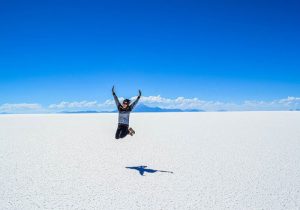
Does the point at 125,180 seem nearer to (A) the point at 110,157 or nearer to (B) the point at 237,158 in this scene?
(A) the point at 110,157

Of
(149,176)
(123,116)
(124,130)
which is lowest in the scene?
(149,176)

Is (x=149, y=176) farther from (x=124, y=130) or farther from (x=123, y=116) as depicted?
(x=123, y=116)

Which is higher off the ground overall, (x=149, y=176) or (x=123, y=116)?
(x=123, y=116)

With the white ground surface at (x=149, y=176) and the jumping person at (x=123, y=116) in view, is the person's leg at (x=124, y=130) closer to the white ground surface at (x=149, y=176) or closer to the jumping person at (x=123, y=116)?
the jumping person at (x=123, y=116)

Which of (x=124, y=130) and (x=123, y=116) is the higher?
(x=123, y=116)

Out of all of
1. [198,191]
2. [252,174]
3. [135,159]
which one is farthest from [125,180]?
[252,174]

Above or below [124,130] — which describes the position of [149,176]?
below

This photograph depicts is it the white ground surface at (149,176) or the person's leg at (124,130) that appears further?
the person's leg at (124,130)

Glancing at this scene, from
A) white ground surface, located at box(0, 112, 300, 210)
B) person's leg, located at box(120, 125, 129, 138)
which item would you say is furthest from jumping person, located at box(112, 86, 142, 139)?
white ground surface, located at box(0, 112, 300, 210)

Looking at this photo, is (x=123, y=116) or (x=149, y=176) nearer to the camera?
(x=123, y=116)

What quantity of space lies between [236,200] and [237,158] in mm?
5259

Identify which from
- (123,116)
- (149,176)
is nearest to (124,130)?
(123,116)

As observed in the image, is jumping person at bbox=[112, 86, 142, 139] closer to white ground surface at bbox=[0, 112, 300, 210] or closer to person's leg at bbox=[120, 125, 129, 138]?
person's leg at bbox=[120, 125, 129, 138]

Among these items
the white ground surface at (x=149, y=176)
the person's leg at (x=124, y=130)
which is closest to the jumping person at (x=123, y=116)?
the person's leg at (x=124, y=130)
